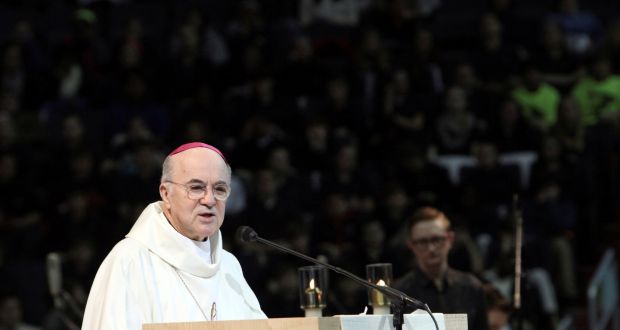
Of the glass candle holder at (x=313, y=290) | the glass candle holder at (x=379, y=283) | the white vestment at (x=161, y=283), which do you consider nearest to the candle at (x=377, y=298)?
the glass candle holder at (x=379, y=283)

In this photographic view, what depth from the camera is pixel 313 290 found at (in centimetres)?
502

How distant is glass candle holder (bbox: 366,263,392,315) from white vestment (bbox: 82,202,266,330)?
0.51 meters

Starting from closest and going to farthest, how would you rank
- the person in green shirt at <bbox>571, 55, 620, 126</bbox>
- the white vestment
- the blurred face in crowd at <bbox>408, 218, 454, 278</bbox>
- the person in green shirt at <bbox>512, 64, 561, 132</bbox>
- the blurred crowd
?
the white vestment → the blurred face in crowd at <bbox>408, 218, 454, 278</bbox> → the blurred crowd → the person in green shirt at <bbox>571, 55, 620, 126</bbox> → the person in green shirt at <bbox>512, 64, 561, 132</bbox>

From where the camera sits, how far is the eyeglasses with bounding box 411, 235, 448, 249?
282 inches

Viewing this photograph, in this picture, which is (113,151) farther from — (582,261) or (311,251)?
(582,261)

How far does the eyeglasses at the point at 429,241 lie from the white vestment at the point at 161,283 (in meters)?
1.99

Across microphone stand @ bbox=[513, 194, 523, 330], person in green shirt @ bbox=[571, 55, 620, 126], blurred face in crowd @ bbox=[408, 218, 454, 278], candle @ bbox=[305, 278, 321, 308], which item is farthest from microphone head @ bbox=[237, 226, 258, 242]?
person in green shirt @ bbox=[571, 55, 620, 126]

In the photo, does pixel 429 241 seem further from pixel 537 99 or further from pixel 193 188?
pixel 537 99

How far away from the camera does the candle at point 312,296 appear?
4996 millimetres

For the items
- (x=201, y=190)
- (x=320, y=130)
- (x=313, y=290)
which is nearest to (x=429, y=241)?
(x=313, y=290)

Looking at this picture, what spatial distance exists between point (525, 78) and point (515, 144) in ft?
3.91

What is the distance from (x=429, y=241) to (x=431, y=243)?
0.08 ft

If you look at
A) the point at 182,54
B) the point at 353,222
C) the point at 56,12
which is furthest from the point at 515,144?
the point at 56,12

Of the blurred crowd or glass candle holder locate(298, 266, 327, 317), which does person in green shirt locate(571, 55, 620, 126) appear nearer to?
the blurred crowd
